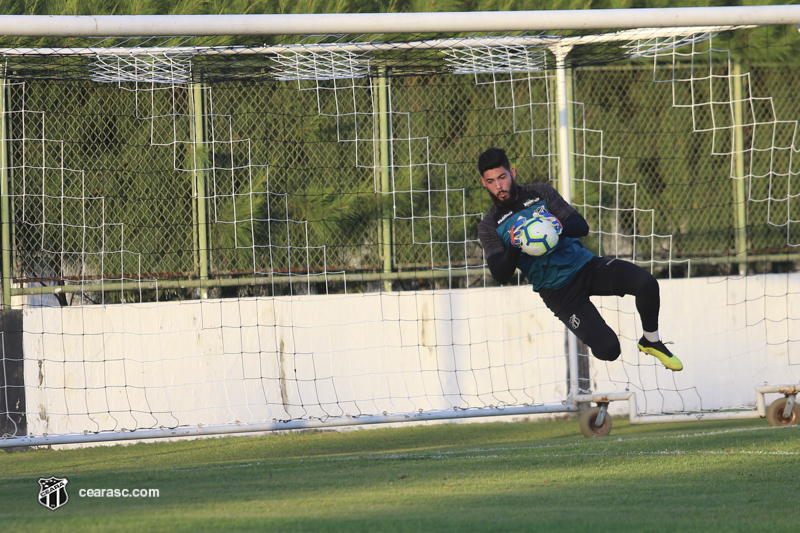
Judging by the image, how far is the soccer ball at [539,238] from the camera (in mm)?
5512

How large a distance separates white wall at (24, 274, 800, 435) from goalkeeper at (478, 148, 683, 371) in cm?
288

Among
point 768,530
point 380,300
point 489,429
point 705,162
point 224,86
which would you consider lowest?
point 489,429

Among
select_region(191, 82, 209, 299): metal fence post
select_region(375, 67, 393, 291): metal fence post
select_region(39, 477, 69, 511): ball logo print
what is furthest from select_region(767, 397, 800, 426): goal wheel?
select_region(39, 477, 69, 511): ball logo print

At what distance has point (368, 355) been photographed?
8891mm

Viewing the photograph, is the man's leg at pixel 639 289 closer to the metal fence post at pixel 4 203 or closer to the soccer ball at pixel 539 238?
the soccer ball at pixel 539 238

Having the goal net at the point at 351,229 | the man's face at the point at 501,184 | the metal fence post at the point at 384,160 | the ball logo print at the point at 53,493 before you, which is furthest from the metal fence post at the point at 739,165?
the ball logo print at the point at 53,493

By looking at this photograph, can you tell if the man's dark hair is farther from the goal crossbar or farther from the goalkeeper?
the goal crossbar

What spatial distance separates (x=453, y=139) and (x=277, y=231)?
6.94ft

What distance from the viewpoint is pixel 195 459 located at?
25.0 ft

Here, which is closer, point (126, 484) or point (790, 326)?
point (126, 484)

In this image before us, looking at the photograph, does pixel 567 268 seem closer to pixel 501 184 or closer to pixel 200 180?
pixel 501 184

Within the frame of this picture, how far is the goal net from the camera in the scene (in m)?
→ 8.45

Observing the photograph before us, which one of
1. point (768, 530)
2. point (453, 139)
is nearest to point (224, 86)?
point (453, 139)

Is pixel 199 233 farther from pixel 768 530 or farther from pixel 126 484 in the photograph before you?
pixel 768 530
